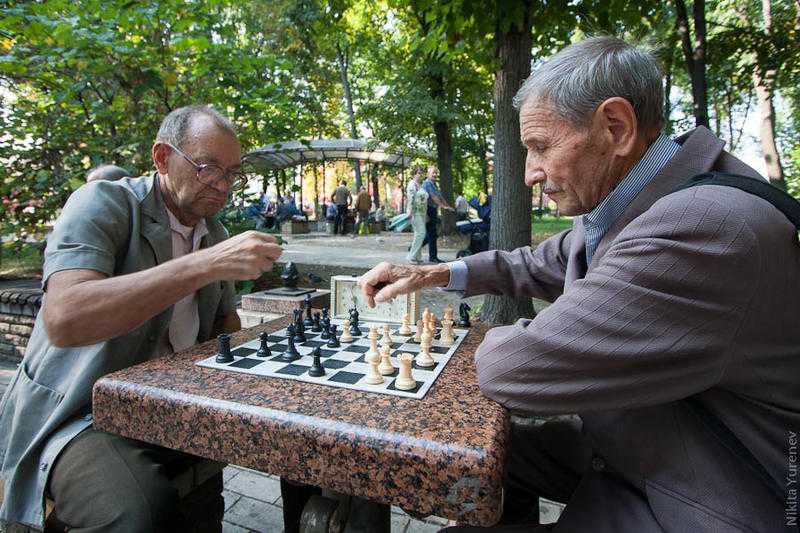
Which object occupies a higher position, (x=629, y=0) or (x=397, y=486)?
(x=629, y=0)

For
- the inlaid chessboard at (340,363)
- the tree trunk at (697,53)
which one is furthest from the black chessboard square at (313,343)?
the tree trunk at (697,53)

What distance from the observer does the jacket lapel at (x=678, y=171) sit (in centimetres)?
123

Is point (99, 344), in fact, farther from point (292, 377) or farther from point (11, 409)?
point (292, 377)

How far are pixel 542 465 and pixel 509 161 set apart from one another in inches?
117

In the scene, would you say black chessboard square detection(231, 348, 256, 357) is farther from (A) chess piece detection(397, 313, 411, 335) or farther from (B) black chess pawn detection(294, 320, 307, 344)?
(A) chess piece detection(397, 313, 411, 335)

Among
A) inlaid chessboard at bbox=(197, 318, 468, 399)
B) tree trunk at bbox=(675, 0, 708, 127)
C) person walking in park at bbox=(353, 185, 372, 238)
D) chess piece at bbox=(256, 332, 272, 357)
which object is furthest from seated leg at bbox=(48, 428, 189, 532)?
person walking in park at bbox=(353, 185, 372, 238)

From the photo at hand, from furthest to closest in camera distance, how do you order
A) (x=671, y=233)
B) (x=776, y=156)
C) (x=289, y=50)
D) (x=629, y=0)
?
(x=289, y=50), (x=776, y=156), (x=629, y=0), (x=671, y=233)

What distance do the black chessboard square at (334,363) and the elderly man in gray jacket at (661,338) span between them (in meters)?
0.52

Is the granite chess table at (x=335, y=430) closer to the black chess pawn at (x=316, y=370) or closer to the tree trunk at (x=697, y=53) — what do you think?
the black chess pawn at (x=316, y=370)

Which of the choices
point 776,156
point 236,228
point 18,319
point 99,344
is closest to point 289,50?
point 236,228

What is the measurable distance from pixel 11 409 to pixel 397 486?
160 centimetres

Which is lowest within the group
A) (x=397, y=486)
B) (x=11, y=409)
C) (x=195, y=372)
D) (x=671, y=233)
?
(x=11, y=409)

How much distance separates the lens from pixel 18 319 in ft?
14.1

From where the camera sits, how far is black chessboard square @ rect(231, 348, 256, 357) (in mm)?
1624
